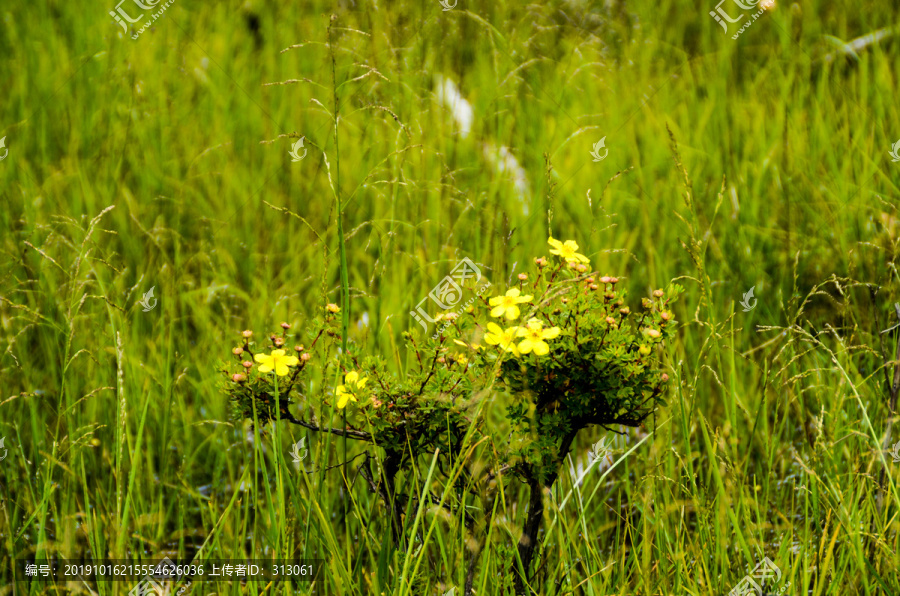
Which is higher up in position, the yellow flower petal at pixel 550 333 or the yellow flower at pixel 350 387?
the yellow flower petal at pixel 550 333

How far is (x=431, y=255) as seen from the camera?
227 centimetres

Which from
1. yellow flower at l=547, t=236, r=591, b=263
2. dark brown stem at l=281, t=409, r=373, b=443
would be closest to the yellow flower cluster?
yellow flower at l=547, t=236, r=591, b=263

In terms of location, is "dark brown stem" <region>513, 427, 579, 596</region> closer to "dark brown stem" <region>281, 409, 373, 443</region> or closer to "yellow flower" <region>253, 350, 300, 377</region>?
"dark brown stem" <region>281, 409, 373, 443</region>

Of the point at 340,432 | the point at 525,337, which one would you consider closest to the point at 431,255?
the point at 340,432

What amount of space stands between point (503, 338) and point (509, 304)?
0.20ft

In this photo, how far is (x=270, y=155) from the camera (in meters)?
2.88

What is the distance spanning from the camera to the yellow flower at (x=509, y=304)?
1.07m

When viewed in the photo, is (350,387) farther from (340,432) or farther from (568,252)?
(568,252)

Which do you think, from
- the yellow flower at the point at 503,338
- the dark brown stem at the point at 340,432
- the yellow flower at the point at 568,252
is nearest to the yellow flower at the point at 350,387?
the dark brown stem at the point at 340,432

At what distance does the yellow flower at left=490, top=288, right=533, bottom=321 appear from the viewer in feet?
3.51

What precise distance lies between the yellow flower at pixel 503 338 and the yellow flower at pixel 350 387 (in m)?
0.22

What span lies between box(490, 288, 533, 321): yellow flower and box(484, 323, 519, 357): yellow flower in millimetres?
20

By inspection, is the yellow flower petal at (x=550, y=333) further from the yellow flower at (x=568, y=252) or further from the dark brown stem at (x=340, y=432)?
the dark brown stem at (x=340, y=432)

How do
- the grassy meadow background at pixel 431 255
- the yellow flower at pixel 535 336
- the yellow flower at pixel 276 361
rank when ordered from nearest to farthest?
the yellow flower at pixel 535 336, the yellow flower at pixel 276 361, the grassy meadow background at pixel 431 255
